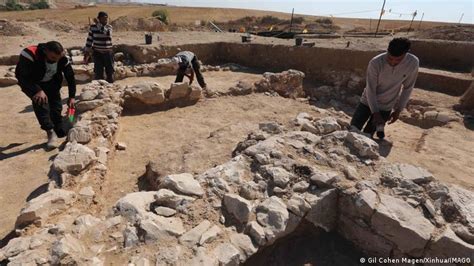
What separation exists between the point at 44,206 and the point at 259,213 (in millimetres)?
2000

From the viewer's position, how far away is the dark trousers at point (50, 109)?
188 inches

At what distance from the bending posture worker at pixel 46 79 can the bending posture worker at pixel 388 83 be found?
4.02 m

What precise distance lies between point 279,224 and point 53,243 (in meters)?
1.82

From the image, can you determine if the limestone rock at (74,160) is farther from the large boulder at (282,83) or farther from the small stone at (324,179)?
the large boulder at (282,83)

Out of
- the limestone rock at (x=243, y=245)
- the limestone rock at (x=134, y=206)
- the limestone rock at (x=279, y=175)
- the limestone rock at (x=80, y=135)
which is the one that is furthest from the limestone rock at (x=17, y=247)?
the limestone rock at (x=80, y=135)

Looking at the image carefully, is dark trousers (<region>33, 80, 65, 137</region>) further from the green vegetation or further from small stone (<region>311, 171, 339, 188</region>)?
the green vegetation

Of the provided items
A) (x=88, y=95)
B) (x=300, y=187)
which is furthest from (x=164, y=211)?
(x=88, y=95)

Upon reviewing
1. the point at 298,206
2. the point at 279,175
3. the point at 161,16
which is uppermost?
the point at 279,175

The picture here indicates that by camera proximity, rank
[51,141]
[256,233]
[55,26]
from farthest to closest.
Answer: [55,26]
[51,141]
[256,233]

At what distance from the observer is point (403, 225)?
111 inches

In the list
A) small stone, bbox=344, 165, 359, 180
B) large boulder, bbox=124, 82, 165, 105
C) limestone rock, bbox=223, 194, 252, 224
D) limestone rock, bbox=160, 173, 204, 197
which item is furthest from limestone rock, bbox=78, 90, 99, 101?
small stone, bbox=344, 165, 359, 180

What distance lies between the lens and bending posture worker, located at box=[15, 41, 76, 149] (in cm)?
434

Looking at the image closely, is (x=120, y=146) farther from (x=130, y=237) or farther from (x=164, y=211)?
(x=130, y=237)

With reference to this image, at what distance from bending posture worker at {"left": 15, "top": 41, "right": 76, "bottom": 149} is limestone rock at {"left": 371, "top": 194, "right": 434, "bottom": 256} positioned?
4236 millimetres
